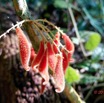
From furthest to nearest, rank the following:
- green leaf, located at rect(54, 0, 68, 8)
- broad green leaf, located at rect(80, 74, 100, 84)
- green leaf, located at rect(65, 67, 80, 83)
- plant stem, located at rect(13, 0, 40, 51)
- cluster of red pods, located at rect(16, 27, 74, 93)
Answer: green leaf, located at rect(54, 0, 68, 8) → broad green leaf, located at rect(80, 74, 100, 84) → green leaf, located at rect(65, 67, 80, 83) → plant stem, located at rect(13, 0, 40, 51) → cluster of red pods, located at rect(16, 27, 74, 93)


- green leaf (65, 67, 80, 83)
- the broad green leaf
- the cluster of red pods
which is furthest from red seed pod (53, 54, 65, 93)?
the broad green leaf

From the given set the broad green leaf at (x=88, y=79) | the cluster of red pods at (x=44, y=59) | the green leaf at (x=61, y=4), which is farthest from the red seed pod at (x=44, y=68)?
the green leaf at (x=61, y=4)

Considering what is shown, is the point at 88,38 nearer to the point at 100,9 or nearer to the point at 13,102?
the point at 100,9

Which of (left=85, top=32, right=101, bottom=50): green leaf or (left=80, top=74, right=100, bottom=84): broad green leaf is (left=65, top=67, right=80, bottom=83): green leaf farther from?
(left=85, top=32, right=101, bottom=50): green leaf

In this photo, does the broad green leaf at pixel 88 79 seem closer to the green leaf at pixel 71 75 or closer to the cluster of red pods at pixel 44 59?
the green leaf at pixel 71 75

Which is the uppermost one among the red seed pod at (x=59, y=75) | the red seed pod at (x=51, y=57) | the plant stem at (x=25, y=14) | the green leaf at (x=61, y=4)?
the green leaf at (x=61, y=4)

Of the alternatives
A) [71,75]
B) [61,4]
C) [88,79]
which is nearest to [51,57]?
[71,75]

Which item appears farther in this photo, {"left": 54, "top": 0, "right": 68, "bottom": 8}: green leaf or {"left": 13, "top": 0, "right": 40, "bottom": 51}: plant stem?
{"left": 54, "top": 0, "right": 68, "bottom": 8}: green leaf

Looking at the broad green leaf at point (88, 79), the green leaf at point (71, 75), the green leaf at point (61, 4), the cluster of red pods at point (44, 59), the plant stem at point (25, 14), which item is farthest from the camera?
the green leaf at point (61, 4)

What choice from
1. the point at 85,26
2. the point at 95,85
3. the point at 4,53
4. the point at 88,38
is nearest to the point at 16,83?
the point at 4,53
